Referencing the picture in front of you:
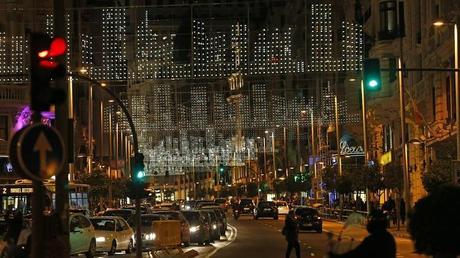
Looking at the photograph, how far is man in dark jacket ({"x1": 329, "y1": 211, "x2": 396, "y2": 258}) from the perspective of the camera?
10289mm

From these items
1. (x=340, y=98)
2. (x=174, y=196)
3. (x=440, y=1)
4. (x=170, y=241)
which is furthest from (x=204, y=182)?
(x=170, y=241)

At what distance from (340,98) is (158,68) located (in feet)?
59.0

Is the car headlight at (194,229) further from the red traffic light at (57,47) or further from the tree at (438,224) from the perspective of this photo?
the tree at (438,224)

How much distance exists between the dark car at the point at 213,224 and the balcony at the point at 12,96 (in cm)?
2796

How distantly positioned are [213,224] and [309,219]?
10001 mm

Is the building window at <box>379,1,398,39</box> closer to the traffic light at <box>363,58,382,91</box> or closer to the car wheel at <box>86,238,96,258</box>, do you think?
the traffic light at <box>363,58,382,91</box>

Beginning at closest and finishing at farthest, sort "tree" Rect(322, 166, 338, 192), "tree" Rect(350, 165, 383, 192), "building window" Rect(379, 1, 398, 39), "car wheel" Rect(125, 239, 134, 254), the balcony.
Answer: "car wheel" Rect(125, 239, 134, 254)
"tree" Rect(350, 165, 383, 192)
"building window" Rect(379, 1, 398, 39)
the balcony
"tree" Rect(322, 166, 338, 192)

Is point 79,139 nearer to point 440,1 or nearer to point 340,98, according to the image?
point 340,98

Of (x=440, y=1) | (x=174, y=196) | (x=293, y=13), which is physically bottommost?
(x=174, y=196)

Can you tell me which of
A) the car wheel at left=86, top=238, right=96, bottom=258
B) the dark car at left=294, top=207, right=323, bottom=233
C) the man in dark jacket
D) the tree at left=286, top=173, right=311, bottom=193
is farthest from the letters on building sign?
the man in dark jacket

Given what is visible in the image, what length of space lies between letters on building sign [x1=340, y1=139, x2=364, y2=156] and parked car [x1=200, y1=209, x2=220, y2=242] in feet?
135

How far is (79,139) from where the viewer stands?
291ft

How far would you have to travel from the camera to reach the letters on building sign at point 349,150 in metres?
85.2

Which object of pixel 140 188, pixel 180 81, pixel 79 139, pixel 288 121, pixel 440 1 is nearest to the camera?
pixel 140 188
